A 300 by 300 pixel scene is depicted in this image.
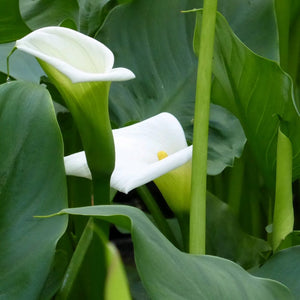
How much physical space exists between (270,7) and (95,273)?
1.31 feet

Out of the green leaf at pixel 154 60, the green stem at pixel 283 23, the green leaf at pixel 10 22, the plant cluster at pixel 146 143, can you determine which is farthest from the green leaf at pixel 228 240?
the green leaf at pixel 10 22

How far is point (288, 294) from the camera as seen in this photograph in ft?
1.25

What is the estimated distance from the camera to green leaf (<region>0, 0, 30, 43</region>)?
72 cm

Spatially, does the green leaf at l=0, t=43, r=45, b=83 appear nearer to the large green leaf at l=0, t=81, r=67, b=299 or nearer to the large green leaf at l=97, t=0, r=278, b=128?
the large green leaf at l=97, t=0, r=278, b=128

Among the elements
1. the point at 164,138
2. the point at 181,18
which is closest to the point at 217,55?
the point at 164,138

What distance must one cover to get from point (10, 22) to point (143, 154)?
326 millimetres

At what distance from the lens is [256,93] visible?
0.58 meters

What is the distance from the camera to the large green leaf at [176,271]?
12.8 inches

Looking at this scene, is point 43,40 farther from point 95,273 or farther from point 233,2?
point 233,2

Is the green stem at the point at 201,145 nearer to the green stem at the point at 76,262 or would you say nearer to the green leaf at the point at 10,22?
the green stem at the point at 76,262

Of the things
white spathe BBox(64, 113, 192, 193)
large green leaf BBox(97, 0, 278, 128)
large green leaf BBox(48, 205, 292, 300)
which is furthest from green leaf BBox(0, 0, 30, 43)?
large green leaf BBox(48, 205, 292, 300)

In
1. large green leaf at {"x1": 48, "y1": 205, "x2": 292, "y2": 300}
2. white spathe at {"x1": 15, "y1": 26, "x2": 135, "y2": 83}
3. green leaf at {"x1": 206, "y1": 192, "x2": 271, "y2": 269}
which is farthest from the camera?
green leaf at {"x1": 206, "y1": 192, "x2": 271, "y2": 269}

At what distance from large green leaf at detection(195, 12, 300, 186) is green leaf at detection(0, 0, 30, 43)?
0.94 feet

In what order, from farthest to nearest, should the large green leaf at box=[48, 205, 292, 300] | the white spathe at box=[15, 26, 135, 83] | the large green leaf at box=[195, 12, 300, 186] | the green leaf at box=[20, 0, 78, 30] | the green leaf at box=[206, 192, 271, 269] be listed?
1. the green leaf at box=[20, 0, 78, 30]
2. the green leaf at box=[206, 192, 271, 269]
3. the large green leaf at box=[195, 12, 300, 186]
4. the white spathe at box=[15, 26, 135, 83]
5. the large green leaf at box=[48, 205, 292, 300]
